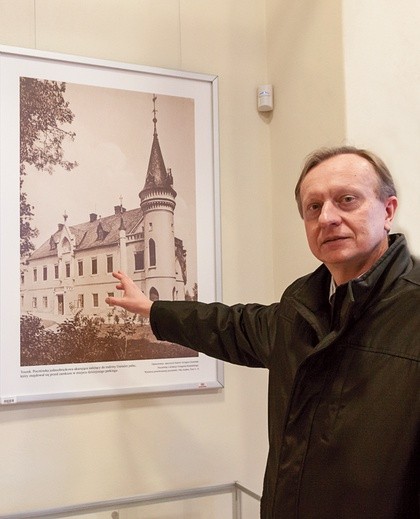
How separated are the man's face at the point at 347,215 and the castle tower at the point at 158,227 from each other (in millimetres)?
914

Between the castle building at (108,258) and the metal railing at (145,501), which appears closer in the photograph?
the metal railing at (145,501)

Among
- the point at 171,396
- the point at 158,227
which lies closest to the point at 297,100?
the point at 158,227

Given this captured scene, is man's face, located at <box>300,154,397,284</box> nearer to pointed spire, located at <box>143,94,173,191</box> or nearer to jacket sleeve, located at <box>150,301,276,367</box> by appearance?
jacket sleeve, located at <box>150,301,276,367</box>

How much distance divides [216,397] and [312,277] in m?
0.96

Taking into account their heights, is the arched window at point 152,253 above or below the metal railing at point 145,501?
above

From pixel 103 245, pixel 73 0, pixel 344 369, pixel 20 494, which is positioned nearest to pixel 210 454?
pixel 20 494

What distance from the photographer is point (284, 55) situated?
2.41 metres

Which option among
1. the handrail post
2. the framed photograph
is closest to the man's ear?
the framed photograph

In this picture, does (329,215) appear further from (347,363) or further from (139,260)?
(139,260)

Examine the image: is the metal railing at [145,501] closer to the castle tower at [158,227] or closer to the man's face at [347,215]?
the castle tower at [158,227]

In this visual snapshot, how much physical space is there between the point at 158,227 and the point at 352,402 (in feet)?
3.93

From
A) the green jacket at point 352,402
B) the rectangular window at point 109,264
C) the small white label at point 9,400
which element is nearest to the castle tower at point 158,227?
the rectangular window at point 109,264

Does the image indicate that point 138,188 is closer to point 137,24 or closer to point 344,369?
point 137,24

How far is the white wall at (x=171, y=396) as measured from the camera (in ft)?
6.77
